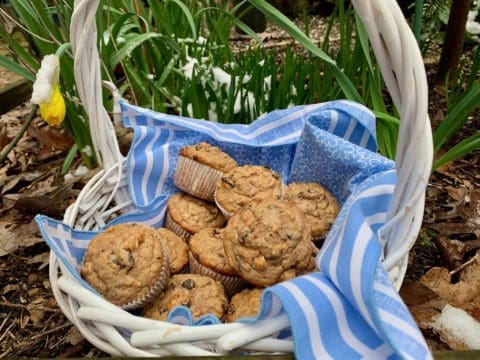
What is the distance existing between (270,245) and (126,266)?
11.3 inches

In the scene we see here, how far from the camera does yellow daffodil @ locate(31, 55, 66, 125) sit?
3.26 feet

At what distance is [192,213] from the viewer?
1.25m

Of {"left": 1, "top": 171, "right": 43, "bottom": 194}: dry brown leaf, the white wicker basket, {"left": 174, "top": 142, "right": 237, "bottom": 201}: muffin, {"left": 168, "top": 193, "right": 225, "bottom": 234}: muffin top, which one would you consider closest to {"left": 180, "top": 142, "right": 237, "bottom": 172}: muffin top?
{"left": 174, "top": 142, "right": 237, "bottom": 201}: muffin

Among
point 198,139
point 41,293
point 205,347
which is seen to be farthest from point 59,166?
point 205,347

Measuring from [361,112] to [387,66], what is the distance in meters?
0.43

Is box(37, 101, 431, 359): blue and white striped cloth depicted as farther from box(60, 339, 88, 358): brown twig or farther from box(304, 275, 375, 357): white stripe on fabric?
box(60, 339, 88, 358): brown twig

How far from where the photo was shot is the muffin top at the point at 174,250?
1.13 meters

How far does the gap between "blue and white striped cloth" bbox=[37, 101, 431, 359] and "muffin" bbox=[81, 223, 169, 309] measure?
5 centimetres

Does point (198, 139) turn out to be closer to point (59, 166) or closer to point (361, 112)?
point (361, 112)

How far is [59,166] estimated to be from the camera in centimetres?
204

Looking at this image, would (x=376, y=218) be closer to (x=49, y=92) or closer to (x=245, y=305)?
(x=245, y=305)

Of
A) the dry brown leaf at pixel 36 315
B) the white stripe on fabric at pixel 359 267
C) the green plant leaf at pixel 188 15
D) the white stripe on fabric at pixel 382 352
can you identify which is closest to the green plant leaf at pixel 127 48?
the green plant leaf at pixel 188 15

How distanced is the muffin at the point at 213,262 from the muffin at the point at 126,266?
0.09m

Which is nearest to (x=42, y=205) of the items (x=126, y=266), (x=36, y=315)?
(x=36, y=315)
